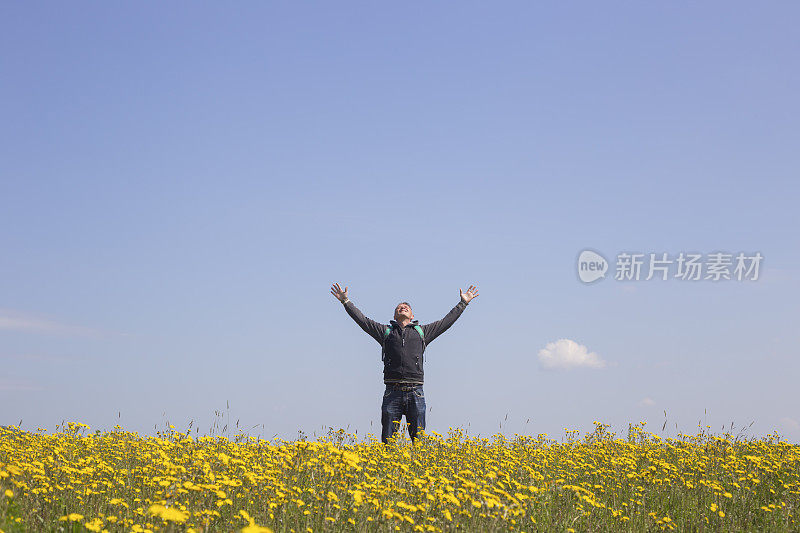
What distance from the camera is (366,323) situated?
39.0 ft

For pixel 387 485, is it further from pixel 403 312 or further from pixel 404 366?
pixel 403 312

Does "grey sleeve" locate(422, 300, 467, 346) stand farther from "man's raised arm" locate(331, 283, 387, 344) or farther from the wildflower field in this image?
the wildflower field

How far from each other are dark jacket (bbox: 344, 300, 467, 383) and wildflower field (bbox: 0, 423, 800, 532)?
125 cm

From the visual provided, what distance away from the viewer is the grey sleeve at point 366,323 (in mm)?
11836

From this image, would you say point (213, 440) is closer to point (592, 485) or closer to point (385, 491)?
point (385, 491)

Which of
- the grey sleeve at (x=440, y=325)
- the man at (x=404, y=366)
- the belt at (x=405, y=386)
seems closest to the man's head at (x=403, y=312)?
the man at (x=404, y=366)

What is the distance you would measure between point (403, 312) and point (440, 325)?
676 mm

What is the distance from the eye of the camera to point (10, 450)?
8.70 m

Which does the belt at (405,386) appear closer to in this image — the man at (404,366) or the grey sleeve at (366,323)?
the man at (404,366)

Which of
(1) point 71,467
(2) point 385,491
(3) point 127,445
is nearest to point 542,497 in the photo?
(2) point 385,491

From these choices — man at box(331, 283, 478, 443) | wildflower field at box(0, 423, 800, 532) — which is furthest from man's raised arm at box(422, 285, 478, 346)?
wildflower field at box(0, 423, 800, 532)

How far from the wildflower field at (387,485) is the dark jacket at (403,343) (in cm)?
125

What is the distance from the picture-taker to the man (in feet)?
37.3

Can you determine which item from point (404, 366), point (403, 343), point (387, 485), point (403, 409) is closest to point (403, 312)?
point (403, 343)
